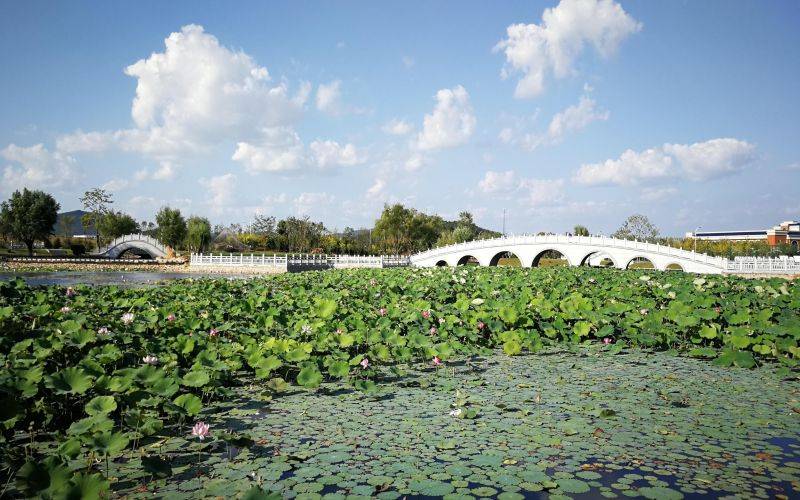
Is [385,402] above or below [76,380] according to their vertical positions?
below

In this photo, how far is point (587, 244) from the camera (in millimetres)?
37562

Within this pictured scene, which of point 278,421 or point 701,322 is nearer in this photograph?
point 278,421

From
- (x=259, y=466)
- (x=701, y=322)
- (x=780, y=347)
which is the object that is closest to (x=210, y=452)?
(x=259, y=466)

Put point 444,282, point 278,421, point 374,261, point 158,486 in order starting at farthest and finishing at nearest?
1. point 374,261
2. point 444,282
3. point 278,421
4. point 158,486

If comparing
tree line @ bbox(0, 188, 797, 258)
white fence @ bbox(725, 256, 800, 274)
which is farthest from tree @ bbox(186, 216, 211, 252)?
white fence @ bbox(725, 256, 800, 274)

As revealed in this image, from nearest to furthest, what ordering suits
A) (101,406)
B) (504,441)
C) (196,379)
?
(101,406) < (504,441) < (196,379)

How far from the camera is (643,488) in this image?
2746 mm

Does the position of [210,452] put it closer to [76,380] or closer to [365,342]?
[76,380]

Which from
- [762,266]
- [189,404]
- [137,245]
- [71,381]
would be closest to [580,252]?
[762,266]

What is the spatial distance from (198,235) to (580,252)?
38.4m

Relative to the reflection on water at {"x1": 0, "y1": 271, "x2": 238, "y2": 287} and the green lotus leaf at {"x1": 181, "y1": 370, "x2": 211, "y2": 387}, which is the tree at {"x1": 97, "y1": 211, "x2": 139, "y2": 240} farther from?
the green lotus leaf at {"x1": 181, "y1": 370, "x2": 211, "y2": 387}

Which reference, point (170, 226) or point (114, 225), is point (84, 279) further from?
point (114, 225)

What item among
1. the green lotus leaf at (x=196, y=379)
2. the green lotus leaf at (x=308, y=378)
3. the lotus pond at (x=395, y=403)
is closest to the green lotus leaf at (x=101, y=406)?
the lotus pond at (x=395, y=403)

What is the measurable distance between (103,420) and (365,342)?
3342 mm
